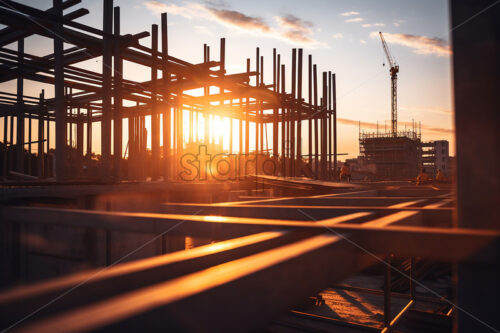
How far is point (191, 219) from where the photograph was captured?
7.11ft

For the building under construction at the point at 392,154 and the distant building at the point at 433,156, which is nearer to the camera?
the building under construction at the point at 392,154

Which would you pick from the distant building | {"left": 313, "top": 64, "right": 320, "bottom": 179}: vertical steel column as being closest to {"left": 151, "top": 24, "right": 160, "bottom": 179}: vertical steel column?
{"left": 313, "top": 64, "right": 320, "bottom": 179}: vertical steel column

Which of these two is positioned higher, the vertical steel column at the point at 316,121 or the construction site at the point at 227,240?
the vertical steel column at the point at 316,121

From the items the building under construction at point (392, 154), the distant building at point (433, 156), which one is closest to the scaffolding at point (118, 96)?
the building under construction at point (392, 154)

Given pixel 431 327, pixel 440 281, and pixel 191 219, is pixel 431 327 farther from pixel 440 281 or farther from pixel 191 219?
pixel 191 219

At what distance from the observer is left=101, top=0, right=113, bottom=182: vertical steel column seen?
896 cm

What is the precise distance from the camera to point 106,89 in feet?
29.8

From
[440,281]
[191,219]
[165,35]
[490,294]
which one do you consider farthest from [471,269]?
[440,281]

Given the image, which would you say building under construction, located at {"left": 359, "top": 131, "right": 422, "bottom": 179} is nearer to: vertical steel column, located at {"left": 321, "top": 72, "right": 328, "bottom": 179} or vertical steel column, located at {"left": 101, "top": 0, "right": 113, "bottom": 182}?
vertical steel column, located at {"left": 321, "top": 72, "right": 328, "bottom": 179}

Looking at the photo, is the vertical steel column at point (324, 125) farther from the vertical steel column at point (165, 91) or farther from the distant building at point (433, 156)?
the distant building at point (433, 156)

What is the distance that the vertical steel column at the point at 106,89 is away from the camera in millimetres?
8961

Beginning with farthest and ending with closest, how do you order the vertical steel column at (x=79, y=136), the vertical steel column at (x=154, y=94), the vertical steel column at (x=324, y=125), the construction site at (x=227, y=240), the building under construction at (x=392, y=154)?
the building under construction at (x=392, y=154)
the vertical steel column at (x=324, y=125)
the vertical steel column at (x=79, y=136)
the vertical steel column at (x=154, y=94)
the construction site at (x=227, y=240)

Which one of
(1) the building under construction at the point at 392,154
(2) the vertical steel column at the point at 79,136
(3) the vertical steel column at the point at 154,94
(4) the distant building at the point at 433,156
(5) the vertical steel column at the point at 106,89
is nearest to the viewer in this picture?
(5) the vertical steel column at the point at 106,89

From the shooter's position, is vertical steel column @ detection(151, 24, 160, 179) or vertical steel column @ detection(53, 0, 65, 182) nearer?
vertical steel column @ detection(53, 0, 65, 182)
